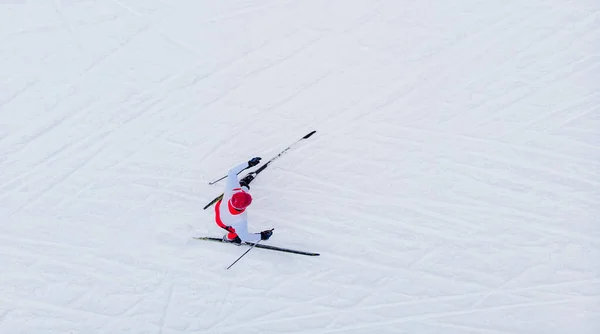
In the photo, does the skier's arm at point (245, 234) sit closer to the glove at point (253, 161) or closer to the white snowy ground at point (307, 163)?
the white snowy ground at point (307, 163)

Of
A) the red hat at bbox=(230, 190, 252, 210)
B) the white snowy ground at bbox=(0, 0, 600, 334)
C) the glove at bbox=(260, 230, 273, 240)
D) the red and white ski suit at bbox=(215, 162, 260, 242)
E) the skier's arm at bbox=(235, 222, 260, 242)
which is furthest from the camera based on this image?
the white snowy ground at bbox=(0, 0, 600, 334)

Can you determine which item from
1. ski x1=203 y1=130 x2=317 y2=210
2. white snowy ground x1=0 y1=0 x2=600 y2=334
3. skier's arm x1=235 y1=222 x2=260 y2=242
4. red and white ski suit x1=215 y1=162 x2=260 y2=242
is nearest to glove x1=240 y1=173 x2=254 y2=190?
ski x1=203 y1=130 x2=317 y2=210

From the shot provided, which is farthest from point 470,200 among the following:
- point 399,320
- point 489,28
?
point 489,28

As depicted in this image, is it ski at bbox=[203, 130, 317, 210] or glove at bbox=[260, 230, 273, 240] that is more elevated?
ski at bbox=[203, 130, 317, 210]

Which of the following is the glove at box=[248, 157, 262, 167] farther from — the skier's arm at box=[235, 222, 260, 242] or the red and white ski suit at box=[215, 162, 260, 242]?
the skier's arm at box=[235, 222, 260, 242]

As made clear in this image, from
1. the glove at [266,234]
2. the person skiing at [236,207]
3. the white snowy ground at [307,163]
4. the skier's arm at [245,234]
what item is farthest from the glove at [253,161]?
the glove at [266,234]

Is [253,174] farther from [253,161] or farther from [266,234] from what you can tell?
[266,234]

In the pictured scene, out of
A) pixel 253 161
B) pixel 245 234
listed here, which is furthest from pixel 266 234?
pixel 253 161
